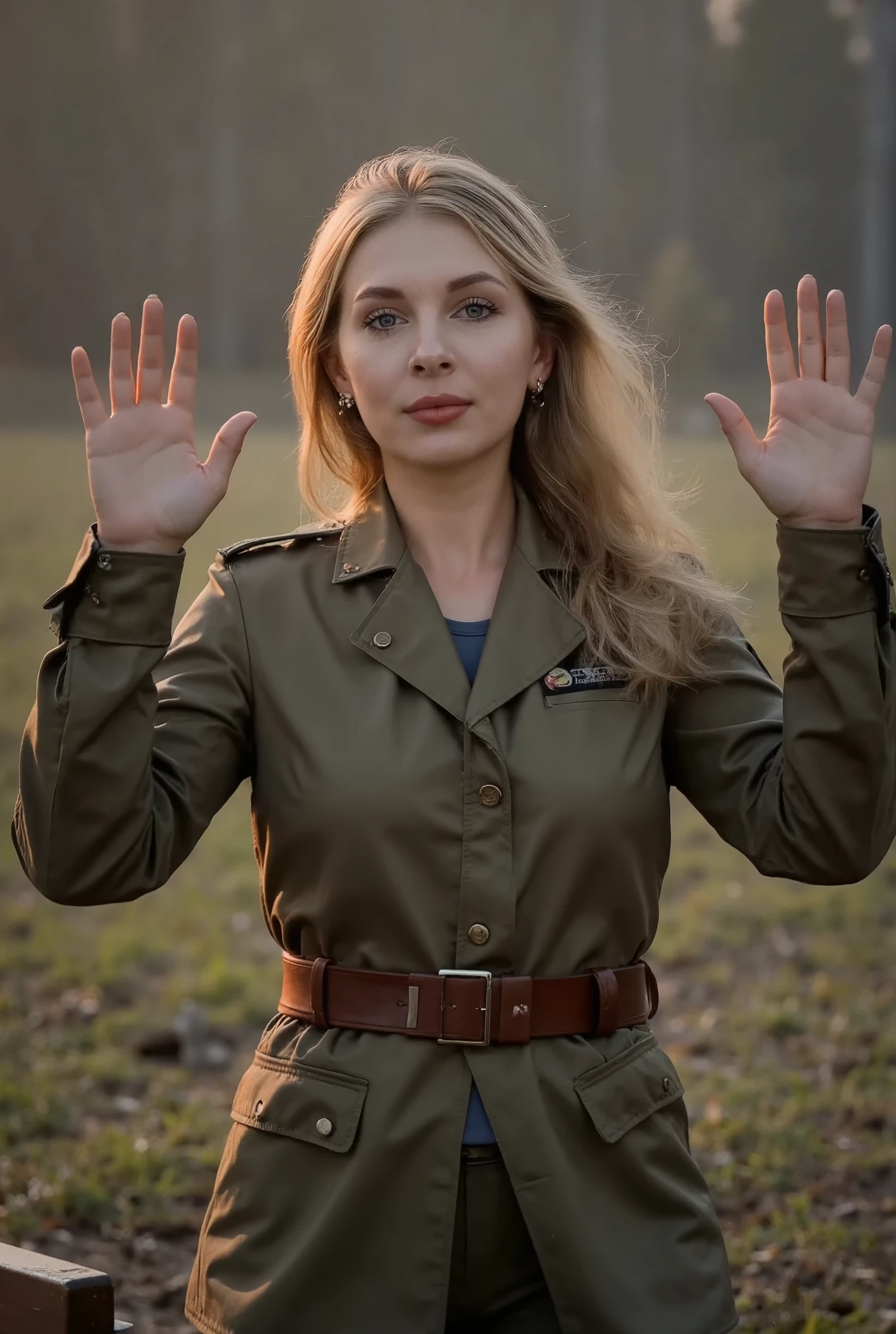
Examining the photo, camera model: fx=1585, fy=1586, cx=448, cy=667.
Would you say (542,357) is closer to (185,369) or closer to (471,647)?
(471,647)

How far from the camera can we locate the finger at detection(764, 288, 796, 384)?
2.41m

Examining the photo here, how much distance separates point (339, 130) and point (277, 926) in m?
14.7

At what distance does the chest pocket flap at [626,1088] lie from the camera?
92.7 inches

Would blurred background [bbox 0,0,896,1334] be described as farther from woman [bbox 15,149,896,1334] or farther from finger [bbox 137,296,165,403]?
finger [bbox 137,296,165,403]

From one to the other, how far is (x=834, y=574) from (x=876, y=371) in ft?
1.06

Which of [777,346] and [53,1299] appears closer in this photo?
[53,1299]

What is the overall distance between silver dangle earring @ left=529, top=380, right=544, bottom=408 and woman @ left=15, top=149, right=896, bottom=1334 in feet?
0.79

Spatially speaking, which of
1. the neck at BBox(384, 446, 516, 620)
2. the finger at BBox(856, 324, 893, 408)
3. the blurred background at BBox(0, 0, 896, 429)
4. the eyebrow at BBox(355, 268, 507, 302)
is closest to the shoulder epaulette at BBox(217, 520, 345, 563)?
the neck at BBox(384, 446, 516, 620)

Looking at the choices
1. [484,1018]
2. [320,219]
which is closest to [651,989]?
[484,1018]

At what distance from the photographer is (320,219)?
14695mm

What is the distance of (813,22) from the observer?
14109mm

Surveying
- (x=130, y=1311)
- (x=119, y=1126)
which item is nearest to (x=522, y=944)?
(x=130, y=1311)

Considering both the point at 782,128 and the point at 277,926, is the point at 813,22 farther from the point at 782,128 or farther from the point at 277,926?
the point at 277,926

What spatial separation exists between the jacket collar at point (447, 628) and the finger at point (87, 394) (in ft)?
1.57
